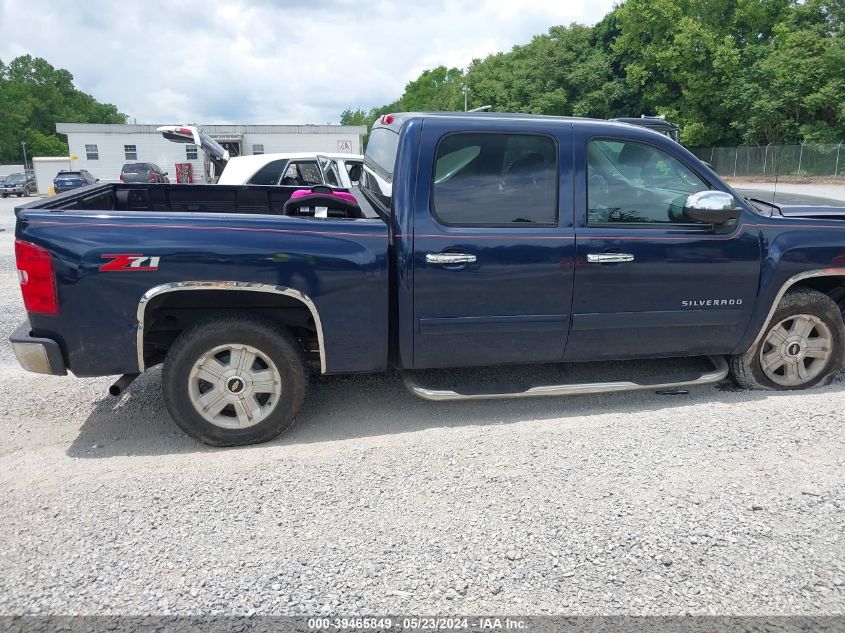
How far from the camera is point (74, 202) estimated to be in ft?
13.0

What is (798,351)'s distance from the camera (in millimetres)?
4480

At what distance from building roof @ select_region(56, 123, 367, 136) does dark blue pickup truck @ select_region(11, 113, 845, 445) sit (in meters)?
35.3

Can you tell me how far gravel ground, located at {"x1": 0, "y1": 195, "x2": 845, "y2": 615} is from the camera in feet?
8.04

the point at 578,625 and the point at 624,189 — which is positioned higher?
the point at 624,189

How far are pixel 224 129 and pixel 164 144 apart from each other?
380 centimetres

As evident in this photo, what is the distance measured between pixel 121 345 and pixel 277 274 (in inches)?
38.3

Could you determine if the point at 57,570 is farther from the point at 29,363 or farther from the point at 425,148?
the point at 425,148

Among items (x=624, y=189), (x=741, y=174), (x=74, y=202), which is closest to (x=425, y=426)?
(x=624, y=189)

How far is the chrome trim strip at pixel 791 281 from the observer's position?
422cm

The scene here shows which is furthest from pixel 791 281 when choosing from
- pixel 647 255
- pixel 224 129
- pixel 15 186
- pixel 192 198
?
pixel 15 186

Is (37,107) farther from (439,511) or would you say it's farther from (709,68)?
(439,511)

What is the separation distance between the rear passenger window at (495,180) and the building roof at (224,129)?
117ft

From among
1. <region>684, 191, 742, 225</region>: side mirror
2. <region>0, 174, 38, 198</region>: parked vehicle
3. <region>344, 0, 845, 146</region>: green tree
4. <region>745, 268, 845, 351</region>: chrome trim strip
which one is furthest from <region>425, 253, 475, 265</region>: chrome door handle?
<region>344, 0, 845, 146</region>: green tree

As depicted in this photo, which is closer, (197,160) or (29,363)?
(29,363)
